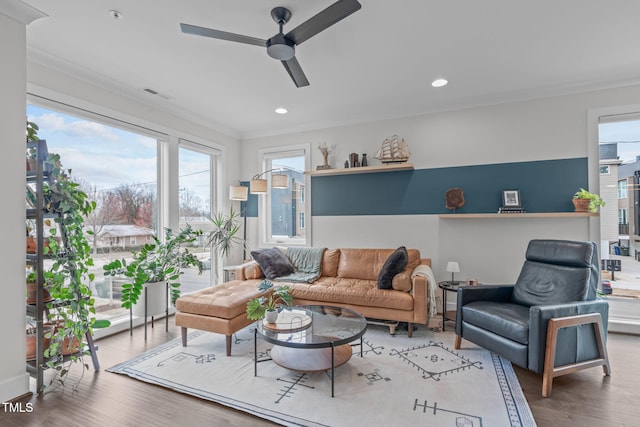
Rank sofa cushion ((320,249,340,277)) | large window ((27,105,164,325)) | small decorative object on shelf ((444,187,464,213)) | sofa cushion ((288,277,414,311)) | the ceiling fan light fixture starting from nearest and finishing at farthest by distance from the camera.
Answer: large window ((27,105,164,325)) → sofa cushion ((288,277,414,311)) → the ceiling fan light fixture → small decorative object on shelf ((444,187,464,213)) → sofa cushion ((320,249,340,277))

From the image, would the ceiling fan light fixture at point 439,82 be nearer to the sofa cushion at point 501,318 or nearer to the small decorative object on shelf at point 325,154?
the small decorative object on shelf at point 325,154

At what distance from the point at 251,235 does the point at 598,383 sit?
4592mm

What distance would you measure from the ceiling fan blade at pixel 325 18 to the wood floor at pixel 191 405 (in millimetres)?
2558

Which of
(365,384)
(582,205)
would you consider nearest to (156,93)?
(365,384)

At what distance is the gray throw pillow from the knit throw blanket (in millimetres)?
78

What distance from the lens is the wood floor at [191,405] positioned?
1998 mm

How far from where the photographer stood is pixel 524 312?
107 inches

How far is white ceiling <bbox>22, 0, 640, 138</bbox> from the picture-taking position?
2293mm

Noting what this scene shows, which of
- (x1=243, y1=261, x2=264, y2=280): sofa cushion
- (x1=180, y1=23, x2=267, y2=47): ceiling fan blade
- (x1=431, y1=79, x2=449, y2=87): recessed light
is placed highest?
(x1=431, y1=79, x2=449, y2=87): recessed light

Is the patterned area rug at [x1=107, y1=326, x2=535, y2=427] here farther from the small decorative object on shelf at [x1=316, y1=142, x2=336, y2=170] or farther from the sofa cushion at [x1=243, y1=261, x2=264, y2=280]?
the small decorative object on shelf at [x1=316, y1=142, x2=336, y2=170]

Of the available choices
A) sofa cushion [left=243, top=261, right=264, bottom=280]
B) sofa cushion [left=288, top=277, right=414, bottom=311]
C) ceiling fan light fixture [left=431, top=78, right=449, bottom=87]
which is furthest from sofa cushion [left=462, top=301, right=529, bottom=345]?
sofa cushion [left=243, top=261, right=264, bottom=280]

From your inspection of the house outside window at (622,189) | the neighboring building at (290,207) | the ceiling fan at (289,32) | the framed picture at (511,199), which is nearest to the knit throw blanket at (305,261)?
the neighboring building at (290,207)

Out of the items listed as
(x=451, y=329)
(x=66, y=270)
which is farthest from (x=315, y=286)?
(x=66, y=270)

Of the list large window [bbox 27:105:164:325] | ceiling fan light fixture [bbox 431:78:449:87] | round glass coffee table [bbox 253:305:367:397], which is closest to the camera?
round glass coffee table [bbox 253:305:367:397]
